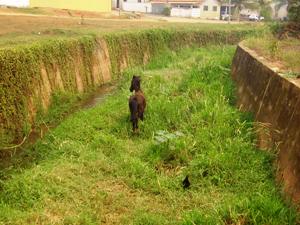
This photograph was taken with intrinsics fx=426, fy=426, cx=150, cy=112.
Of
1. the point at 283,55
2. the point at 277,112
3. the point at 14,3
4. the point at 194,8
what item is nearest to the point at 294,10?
the point at 283,55

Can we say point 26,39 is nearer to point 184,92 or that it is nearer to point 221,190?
point 184,92

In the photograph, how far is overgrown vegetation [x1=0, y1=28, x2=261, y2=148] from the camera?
424 inches

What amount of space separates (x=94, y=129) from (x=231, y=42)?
2086 centimetres

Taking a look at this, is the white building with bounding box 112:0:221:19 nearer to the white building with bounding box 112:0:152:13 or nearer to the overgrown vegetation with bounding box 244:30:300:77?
the white building with bounding box 112:0:152:13

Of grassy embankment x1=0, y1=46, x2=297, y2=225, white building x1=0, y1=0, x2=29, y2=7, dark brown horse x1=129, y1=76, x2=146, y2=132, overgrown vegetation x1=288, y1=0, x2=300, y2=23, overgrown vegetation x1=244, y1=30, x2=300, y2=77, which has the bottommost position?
grassy embankment x1=0, y1=46, x2=297, y2=225

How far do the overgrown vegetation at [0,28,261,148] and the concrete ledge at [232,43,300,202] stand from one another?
581cm

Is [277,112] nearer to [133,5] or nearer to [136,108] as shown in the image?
[136,108]

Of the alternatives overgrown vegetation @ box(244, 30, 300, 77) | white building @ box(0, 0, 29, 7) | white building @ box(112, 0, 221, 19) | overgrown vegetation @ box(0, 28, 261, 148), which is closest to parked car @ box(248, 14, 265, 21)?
white building @ box(112, 0, 221, 19)

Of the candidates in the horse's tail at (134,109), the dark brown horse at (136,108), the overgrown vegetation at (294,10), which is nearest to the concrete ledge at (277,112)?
the dark brown horse at (136,108)

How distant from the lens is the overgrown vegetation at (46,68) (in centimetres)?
1076

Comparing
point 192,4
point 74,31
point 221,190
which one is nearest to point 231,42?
point 74,31

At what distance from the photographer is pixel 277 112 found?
839 centimetres

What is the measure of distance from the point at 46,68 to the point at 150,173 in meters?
6.51

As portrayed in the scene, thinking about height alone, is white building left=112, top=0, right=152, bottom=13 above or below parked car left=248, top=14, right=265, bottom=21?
above
